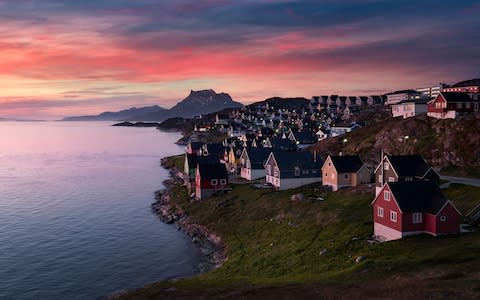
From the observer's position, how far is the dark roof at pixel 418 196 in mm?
50938

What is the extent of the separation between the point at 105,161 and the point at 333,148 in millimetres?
107845

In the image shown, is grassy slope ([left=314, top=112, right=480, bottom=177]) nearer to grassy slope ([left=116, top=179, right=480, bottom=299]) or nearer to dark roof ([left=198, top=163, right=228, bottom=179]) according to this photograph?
grassy slope ([left=116, top=179, right=480, bottom=299])

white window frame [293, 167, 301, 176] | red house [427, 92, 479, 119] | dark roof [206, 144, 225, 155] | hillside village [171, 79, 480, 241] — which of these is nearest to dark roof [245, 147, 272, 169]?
hillside village [171, 79, 480, 241]

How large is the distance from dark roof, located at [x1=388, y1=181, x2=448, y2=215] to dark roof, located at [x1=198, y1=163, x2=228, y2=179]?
1813 inches

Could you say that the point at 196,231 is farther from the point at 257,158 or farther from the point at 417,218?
the point at 417,218

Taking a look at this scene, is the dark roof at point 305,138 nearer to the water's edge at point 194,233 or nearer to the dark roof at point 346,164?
the water's edge at point 194,233

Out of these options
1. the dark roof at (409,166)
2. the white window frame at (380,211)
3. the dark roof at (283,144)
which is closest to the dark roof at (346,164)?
the dark roof at (409,166)

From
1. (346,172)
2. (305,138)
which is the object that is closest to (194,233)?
(346,172)

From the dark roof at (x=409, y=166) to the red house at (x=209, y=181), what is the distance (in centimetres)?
3630

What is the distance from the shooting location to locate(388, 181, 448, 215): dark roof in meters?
50.9

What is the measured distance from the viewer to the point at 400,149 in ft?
334

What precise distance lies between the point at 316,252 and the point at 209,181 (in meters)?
42.2

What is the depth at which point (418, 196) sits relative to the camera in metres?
52.5

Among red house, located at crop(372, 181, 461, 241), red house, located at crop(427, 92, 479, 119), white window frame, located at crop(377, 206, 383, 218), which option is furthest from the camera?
red house, located at crop(427, 92, 479, 119)
